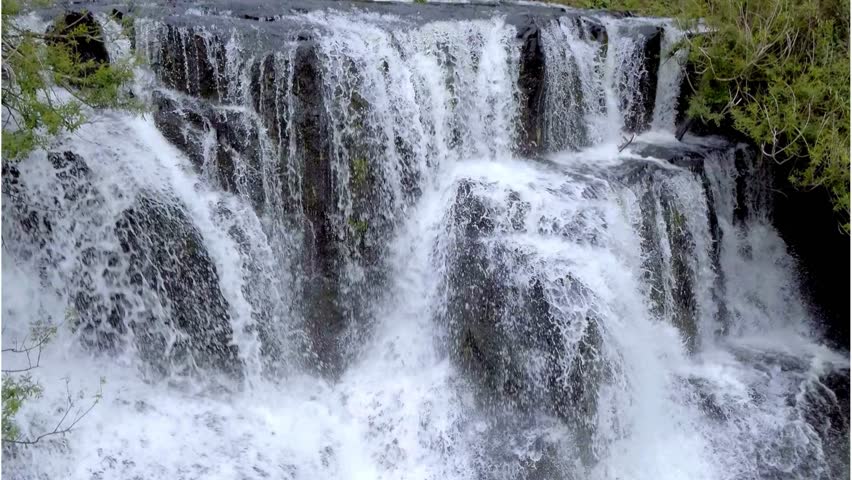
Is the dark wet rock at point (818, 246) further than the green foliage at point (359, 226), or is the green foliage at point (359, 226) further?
the dark wet rock at point (818, 246)

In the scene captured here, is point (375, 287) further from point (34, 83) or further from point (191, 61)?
point (34, 83)

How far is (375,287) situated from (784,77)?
5274 millimetres

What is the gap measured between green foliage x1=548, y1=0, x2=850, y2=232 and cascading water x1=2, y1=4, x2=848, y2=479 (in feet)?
3.01

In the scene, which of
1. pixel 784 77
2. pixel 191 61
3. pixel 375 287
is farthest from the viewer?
pixel 784 77

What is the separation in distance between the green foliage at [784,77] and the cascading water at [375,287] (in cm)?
92

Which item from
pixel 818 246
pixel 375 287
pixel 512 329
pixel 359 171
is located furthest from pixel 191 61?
pixel 818 246

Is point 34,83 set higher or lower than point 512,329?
higher

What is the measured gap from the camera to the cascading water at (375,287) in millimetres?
6605

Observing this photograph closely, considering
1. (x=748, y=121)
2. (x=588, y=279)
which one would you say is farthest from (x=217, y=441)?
(x=748, y=121)

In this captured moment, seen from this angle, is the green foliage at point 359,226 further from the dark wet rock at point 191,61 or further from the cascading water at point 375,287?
the dark wet rock at point 191,61

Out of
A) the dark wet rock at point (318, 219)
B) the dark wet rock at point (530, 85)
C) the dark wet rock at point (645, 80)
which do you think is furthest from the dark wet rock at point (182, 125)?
the dark wet rock at point (645, 80)

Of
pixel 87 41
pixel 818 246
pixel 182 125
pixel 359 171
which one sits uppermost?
pixel 87 41

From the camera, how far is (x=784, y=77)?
812cm

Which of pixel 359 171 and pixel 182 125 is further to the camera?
pixel 359 171
